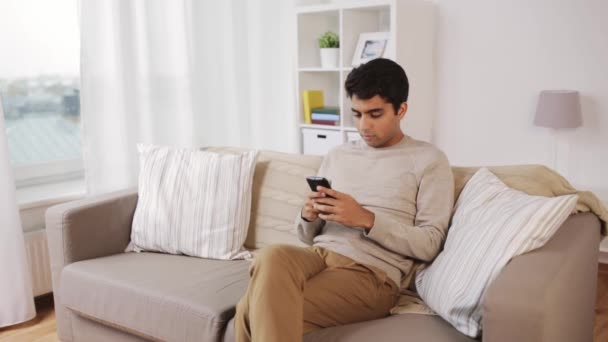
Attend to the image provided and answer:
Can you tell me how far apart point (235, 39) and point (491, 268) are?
2548mm

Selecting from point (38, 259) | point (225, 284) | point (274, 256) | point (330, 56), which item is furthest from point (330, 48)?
point (274, 256)

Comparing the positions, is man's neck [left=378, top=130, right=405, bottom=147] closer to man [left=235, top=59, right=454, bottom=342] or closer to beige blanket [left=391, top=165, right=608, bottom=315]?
man [left=235, top=59, right=454, bottom=342]

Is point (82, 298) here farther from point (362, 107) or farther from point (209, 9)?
point (209, 9)

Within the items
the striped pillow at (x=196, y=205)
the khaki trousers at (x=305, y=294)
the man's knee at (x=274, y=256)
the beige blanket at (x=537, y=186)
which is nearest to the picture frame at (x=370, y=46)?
the striped pillow at (x=196, y=205)

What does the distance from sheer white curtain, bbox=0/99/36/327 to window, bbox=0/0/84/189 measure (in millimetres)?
423

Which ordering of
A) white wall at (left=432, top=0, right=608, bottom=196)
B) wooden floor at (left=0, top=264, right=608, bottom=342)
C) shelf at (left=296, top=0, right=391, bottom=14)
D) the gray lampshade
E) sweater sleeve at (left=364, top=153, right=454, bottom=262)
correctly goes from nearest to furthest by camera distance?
sweater sleeve at (left=364, top=153, right=454, bottom=262), wooden floor at (left=0, top=264, right=608, bottom=342), the gray lampshade, white wall at (left=432, top=0, right=608, bottom=196), shelf at (left=296, top=0, right=391, bottom=14)

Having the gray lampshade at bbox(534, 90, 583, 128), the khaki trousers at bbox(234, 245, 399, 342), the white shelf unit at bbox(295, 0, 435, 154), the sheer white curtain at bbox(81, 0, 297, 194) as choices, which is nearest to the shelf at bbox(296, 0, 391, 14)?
the white shelf unit at bbox(295, 0, 435, 154)

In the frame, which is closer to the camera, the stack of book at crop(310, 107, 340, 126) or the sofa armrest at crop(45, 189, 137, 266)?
the sofa armrest at crop(45, 189, 137, 266)

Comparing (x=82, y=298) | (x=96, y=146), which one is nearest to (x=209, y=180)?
(x=82, y=298)

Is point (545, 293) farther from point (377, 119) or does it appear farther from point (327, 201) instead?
point (377, 119)

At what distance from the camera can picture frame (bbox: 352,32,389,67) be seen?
11.6 ft

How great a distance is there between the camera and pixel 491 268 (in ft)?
5.09

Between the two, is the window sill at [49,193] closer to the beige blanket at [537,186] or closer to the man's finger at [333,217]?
the man's finger at [333,217]

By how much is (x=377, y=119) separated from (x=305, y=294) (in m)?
0.59
